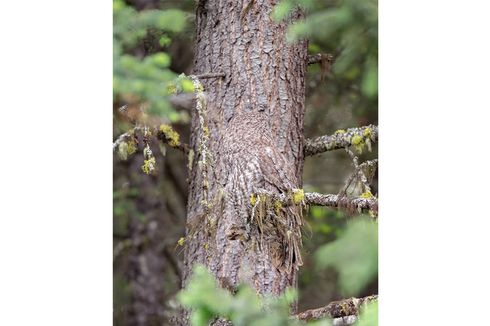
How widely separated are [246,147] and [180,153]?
208 centimetres

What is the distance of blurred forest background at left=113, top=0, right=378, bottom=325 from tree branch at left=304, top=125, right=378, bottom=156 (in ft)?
0.53

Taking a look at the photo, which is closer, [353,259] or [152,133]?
[353,259]

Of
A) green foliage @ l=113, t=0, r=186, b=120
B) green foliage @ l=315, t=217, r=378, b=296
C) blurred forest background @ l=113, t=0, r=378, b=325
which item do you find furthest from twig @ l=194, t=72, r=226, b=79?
green foliage @ l=315, t=217, r=378, b=296

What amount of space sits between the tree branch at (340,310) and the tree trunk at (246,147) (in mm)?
206

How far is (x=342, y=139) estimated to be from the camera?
2559mm

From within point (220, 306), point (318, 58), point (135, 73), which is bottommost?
point (220, 306)

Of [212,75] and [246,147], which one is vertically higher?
[212,75]

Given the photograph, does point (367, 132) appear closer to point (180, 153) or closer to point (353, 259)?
point (353, 259)

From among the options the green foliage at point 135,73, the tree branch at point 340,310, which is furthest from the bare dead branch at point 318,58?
the tree branch at point 340,310

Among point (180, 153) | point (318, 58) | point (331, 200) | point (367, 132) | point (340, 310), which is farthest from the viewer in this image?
point (180, 153)

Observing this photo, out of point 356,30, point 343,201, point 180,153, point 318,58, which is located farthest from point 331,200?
point 180,153

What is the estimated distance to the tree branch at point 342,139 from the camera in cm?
247
